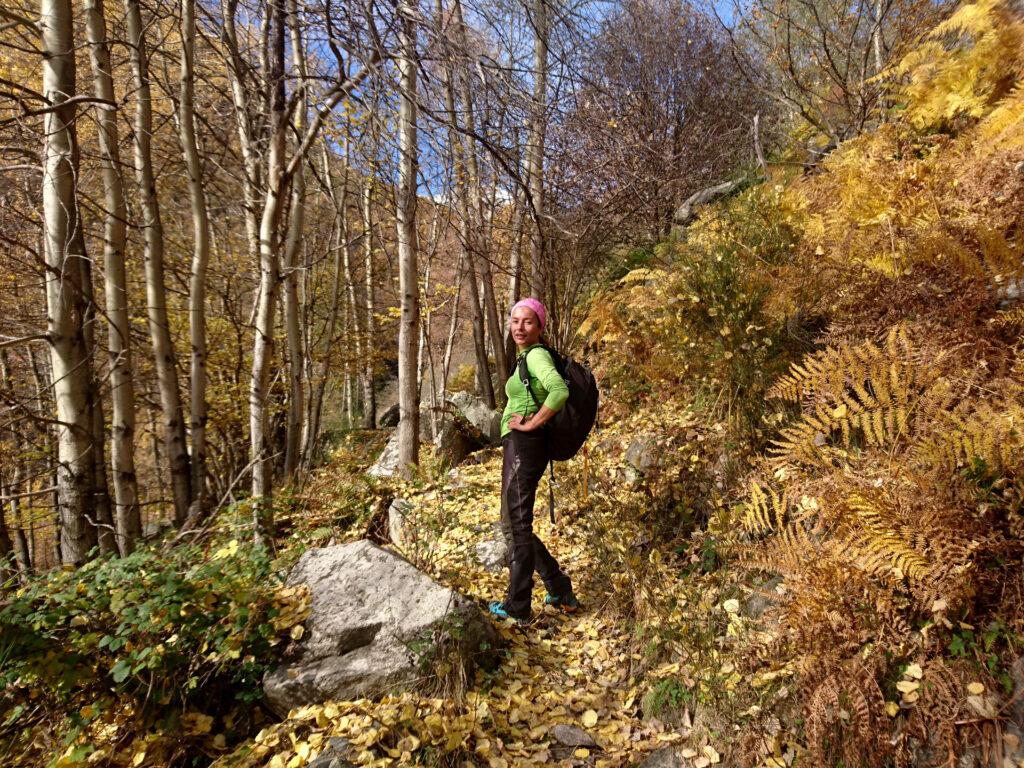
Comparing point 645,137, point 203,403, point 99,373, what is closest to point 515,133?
point 203,403

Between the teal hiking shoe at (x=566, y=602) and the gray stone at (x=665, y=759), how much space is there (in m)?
1.13

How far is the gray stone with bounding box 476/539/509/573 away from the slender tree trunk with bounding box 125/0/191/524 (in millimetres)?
3054

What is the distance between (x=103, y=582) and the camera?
243 cm

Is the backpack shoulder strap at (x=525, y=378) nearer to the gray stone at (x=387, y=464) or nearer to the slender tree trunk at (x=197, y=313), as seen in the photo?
the slender tree trunk at (x=197, y=313)

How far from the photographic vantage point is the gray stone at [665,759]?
2236 millimetres

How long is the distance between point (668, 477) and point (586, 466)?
70 centimetres

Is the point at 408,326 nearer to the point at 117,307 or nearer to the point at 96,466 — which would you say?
the point at 117,307

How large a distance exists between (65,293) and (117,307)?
779 millimetres

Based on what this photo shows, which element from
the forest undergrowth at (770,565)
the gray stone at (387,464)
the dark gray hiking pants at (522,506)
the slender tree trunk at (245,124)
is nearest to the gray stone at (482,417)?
the gray stone at (387,464)

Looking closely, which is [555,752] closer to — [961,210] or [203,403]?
[961,210]

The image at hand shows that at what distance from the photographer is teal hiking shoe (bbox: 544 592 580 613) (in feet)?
11.2

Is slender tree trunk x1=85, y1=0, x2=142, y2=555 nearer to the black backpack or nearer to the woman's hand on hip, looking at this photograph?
the woman's hand on hip

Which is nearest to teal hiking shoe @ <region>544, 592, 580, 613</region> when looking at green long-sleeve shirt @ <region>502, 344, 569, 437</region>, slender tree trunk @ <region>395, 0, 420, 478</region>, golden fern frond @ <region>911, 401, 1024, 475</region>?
green long-sleeve shirt @ <region>502, 344, 569, 437</region>

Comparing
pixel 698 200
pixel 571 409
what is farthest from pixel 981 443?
pixel 698 200
